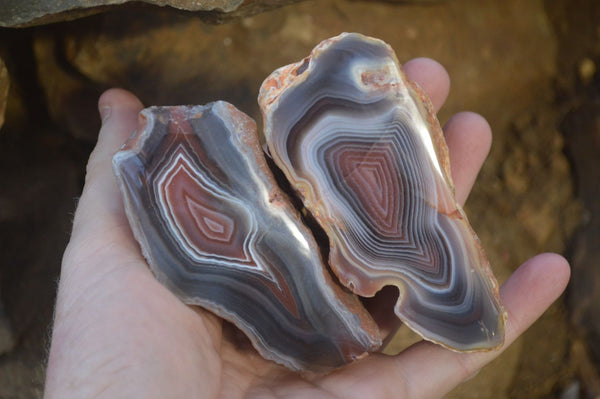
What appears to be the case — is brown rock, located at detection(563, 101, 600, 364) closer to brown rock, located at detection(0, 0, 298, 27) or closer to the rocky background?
the rocky background

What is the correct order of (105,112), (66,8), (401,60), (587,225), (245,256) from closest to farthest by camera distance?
(245,256) < (66,8) < (105,112) < (401,60) < (587,225)

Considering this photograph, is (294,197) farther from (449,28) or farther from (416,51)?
(449,28)

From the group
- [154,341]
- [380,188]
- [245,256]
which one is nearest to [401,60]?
[380,188]

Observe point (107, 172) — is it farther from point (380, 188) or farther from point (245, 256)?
point (380, 188)

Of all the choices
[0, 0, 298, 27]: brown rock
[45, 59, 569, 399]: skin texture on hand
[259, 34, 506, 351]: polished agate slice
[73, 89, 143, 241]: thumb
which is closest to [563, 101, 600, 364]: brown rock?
[45, 59, 569, 399]: skin texture on hand

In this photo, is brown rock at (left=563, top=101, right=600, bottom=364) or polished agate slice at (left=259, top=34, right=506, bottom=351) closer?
polished agate slice at (left=259, top=34, right=506, bottom=351)

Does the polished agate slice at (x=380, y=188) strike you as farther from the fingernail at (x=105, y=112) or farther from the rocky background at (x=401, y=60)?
the fingernail at (x=105, y=112)
